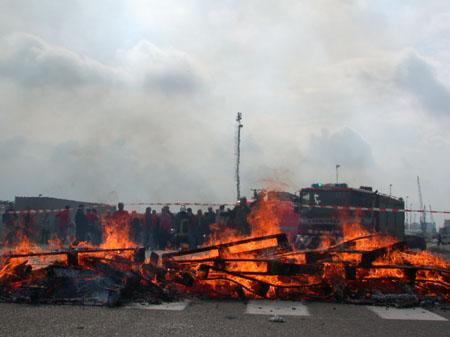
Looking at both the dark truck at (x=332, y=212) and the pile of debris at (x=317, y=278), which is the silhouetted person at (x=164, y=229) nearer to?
the dark truck at (x=332, y=212)

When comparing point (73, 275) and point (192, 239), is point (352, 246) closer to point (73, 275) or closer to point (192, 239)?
point (73, 275)

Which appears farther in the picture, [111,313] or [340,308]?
[340,308]

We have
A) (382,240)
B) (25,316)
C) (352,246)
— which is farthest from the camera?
(382,240)

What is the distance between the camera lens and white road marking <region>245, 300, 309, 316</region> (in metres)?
8.28

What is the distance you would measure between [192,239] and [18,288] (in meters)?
11.3

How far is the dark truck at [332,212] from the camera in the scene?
781 inches

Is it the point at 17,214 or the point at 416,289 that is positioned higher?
the point at 17,214

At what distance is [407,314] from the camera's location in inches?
330

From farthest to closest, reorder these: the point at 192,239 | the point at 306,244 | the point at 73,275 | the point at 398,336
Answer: the point at 192,239 < the point at 306,244 < the point at 73,275 < the point at 398,336

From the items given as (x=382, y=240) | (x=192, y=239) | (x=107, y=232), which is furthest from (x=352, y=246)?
(x=107, y=232)

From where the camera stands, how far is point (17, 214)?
75.8 feet

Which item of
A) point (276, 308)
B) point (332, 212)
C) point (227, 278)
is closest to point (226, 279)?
point (227, 278)

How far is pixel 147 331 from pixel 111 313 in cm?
138

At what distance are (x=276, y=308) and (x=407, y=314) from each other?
6.61 feet
